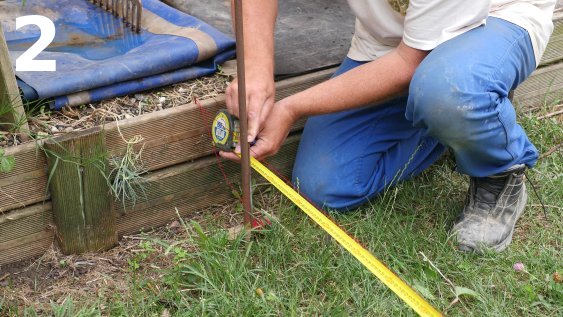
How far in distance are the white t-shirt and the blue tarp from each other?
0.49 m

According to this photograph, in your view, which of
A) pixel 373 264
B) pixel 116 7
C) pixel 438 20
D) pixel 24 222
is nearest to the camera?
pixel 373 264

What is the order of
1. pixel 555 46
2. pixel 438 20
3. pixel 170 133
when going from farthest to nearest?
pixel 555 46 < pixel 170 133 < pixel 438 20

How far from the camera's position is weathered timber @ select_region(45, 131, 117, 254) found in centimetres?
224

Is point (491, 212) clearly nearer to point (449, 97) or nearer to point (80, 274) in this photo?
point (449, 97)

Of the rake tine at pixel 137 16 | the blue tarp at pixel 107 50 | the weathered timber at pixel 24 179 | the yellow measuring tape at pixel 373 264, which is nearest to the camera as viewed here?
the yellow measuring tape at pixel 373 264

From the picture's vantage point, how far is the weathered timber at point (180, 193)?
2.50m

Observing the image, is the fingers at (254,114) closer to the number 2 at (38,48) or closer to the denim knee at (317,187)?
the denim knee at (317,187)

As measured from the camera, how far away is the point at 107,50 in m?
2.74

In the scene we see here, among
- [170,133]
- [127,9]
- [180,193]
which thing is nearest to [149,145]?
[170,133]

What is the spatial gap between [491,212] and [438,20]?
0.69 m

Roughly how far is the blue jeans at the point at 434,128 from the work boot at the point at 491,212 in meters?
0.08

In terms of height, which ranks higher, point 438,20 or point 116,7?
point 438,20

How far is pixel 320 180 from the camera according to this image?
266 centimetres

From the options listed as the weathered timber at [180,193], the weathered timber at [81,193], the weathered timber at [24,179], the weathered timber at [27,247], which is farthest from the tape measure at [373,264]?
the weathered timber at [27,247]
